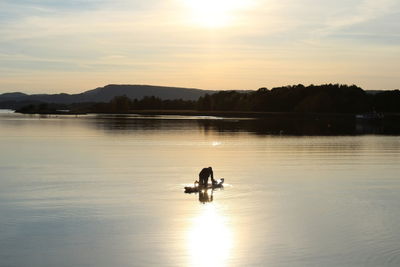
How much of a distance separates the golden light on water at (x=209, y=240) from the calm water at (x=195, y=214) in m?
0.02

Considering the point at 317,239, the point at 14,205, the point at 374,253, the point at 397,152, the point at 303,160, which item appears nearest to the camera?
the point at 374,253

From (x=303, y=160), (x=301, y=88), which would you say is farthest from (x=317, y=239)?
(x=301, y=88)

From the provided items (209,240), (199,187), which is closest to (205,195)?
(199,187)

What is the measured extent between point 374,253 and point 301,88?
169873mm

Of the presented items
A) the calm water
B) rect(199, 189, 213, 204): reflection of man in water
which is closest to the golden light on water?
the calm water

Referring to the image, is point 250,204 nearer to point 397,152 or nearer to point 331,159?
point 331,159

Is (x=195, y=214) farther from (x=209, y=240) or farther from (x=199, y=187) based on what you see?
(x=199, y=187)

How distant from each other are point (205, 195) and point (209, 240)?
655 cm

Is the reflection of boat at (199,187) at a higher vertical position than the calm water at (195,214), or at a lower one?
higher

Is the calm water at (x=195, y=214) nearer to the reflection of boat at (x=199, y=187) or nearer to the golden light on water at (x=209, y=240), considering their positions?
the golden light on water at (x=209, y=240)

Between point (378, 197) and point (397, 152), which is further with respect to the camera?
point (397, 152)

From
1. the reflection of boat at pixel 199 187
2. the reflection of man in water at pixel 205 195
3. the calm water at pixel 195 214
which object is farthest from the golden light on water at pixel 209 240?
the reflection of boat at pixel 199 187

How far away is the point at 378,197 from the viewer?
66.9 ft

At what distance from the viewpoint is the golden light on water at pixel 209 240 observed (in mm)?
12695
